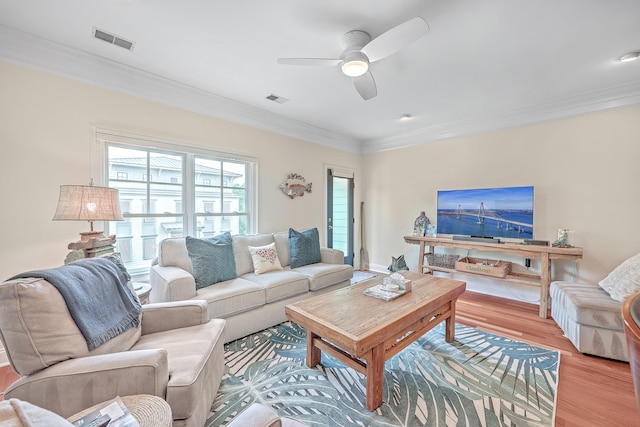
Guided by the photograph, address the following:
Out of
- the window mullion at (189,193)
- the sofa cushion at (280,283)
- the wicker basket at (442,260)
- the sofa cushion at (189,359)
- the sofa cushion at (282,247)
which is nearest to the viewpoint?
the sofa cushion at (189,359)

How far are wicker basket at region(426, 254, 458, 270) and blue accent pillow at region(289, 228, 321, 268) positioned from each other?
1.83 meters

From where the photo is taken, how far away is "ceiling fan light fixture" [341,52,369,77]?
6.55 feet

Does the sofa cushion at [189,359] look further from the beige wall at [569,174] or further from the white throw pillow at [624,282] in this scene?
the beige wall at [569,174]

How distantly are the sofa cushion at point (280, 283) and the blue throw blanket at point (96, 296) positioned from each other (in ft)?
3.90

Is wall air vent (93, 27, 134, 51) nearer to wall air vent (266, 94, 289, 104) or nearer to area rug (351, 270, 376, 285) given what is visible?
wall air vent (266, 94, 289, 104)

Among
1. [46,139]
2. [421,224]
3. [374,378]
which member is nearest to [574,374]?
[374,378]

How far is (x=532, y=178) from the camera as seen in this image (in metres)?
3.49

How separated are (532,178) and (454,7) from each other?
9.00 ft

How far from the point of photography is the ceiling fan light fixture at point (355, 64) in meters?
2.00

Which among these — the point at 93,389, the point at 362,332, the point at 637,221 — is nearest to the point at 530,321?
the point at 637,221

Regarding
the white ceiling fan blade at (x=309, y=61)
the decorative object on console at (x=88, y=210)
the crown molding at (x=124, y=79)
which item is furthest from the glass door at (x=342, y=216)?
the decorative object on console at (x=88, y=210)

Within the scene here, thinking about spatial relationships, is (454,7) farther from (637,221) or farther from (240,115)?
(637,221)

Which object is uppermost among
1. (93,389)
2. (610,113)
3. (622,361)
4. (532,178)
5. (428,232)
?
(610,113)

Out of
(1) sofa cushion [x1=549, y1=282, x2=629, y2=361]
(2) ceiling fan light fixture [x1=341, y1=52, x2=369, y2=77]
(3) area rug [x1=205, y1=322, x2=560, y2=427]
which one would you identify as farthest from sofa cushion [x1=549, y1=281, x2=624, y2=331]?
(2) ceiling fan light fixture [x1=341, y1=52, x2=369, y2=77]
